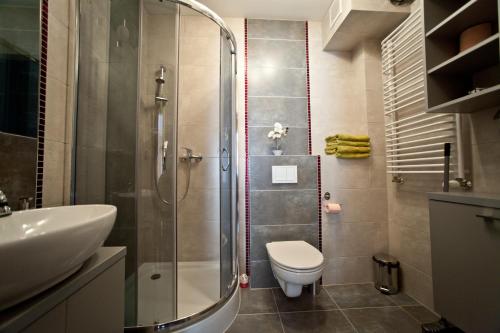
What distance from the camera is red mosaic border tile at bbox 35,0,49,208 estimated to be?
942 mm

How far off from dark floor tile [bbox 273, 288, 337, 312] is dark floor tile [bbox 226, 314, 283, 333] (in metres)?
0.13

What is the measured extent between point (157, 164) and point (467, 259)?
1692 mm

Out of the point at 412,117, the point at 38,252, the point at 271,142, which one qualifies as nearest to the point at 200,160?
the point at 271,142

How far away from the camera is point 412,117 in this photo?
1606mm

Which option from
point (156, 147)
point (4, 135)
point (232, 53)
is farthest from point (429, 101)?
point (4, 135)

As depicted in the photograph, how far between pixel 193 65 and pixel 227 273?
67.5 inches

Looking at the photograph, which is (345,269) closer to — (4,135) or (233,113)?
(233,113)

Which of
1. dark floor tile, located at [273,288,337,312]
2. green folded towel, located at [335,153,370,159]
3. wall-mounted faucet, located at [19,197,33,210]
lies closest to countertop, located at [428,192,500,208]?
green folded towel, located at [335,153,370,159]

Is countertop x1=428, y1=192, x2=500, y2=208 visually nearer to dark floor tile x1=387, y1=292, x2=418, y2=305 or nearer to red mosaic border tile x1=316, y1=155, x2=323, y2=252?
red mosaic border tile x1=316, y1=155, x2=323, y2=252

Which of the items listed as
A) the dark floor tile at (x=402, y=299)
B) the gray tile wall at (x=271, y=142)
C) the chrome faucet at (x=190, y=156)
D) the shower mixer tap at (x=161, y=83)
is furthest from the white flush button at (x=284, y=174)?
the dark floor tile at (x=402, y=299)

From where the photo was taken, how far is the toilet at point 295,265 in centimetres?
138

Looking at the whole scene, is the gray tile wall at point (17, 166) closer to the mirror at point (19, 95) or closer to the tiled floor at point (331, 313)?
the mirror at point (19, 95)

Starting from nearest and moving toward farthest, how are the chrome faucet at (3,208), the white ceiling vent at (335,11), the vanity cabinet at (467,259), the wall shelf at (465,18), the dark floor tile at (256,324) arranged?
the chrome faucet at (3,208) < the vanity cabinet at (467,259) < the wall shelf at (465,18) < the dark floor tile at (256,324) < the white ceiling vent at (335,11)

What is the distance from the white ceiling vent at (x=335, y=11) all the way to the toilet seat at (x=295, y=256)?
1.98 meters
